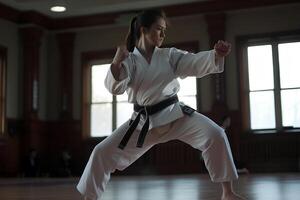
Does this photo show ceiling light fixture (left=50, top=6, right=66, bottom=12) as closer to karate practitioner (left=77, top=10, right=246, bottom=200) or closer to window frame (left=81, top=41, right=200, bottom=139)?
window frame (left=81, top=41, right=200, bottom=139)

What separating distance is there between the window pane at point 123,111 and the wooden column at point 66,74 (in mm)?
1109

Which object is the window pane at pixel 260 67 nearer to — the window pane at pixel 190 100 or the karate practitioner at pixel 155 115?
the window pane at pixel 190 100

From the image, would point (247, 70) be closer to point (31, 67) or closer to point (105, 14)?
point (105, 14)

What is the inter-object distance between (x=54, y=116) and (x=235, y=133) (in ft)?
12.9

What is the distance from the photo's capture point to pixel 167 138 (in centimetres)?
238

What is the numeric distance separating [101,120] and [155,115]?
25.0ft

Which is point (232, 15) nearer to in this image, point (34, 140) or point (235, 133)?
point (235, 133)

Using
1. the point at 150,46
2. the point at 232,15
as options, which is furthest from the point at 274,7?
the point at 150,46

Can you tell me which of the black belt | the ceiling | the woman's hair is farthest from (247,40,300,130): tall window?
the black belt

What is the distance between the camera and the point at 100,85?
10008mm

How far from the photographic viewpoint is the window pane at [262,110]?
873cm

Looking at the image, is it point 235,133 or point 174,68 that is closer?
point 174,68

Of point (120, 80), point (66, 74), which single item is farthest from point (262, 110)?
point (120, 80)

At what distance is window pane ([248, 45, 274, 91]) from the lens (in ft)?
28.9
